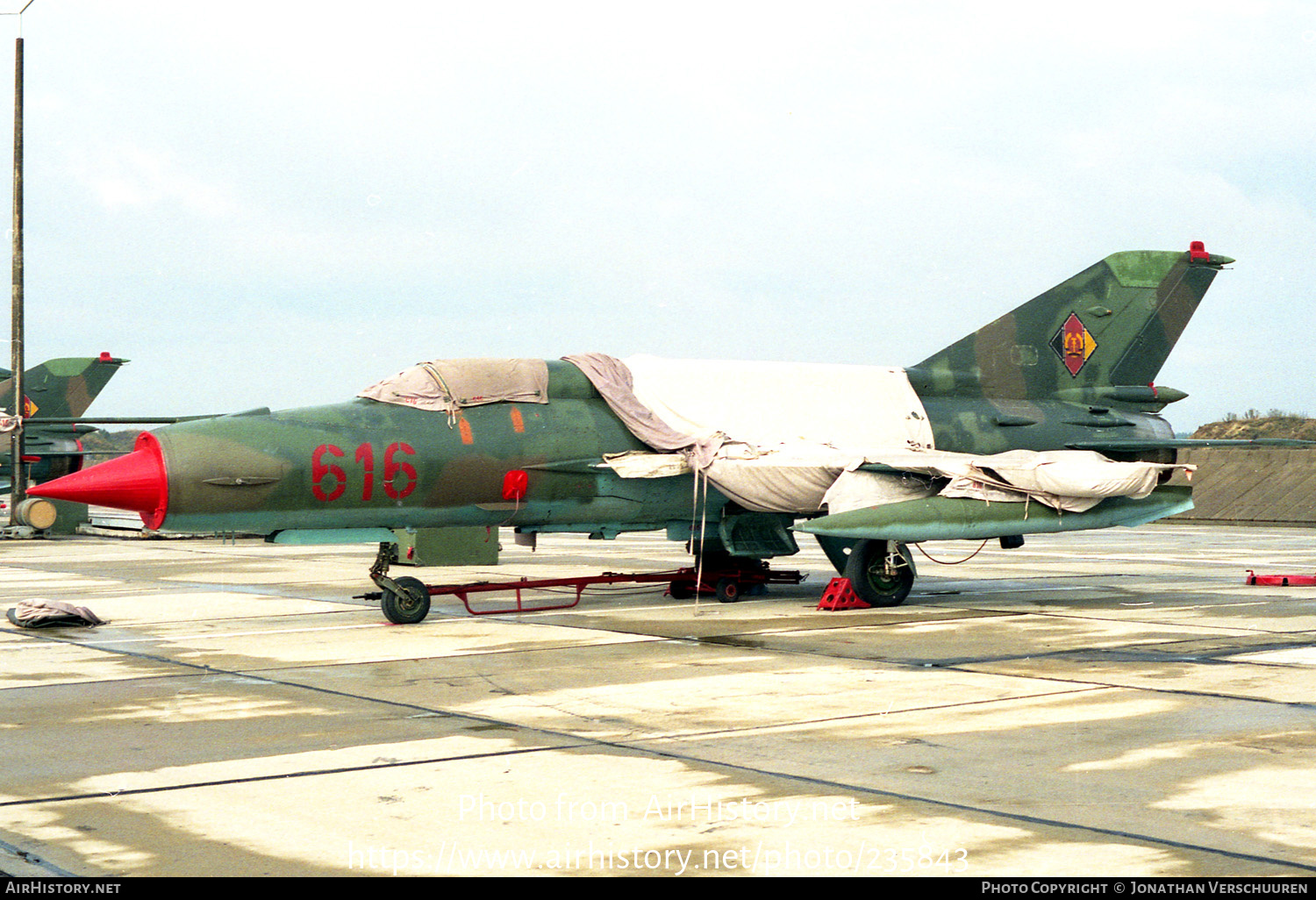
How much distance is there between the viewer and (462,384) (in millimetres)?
14883

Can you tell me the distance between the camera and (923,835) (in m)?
5.73

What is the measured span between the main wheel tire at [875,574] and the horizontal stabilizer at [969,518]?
772 millimetres

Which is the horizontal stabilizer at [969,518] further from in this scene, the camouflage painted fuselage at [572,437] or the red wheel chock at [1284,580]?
the red wheel chock at [1284,580]

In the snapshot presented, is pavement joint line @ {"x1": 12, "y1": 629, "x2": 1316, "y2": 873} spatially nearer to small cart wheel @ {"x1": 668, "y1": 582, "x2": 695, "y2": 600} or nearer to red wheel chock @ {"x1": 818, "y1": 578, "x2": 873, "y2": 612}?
red wheel chock @ {"x1": 818, "y1": 578, "x2": 873, "y2": 612}

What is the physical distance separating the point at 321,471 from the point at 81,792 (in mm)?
7133

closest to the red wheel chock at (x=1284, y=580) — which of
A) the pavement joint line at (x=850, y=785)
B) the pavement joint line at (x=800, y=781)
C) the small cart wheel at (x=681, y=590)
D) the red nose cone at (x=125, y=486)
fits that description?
the small cart wheel at (x=681, y=590)

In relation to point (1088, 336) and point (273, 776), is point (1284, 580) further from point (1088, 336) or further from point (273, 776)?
point (273, 776)

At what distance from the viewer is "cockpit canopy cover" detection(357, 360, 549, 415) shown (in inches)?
574

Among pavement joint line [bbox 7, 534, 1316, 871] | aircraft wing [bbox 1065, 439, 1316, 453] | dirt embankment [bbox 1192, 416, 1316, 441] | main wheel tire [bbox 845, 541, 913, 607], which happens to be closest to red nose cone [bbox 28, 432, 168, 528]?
pavement joint line [bbox 7, 534, 1316, 871]

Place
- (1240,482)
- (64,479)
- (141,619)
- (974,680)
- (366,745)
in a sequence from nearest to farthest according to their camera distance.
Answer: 1. (366,745)
2. (974,680)
3. (64,479)
4. (141,619)
5. (1240,482)

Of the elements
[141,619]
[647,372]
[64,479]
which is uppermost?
[647,372]
